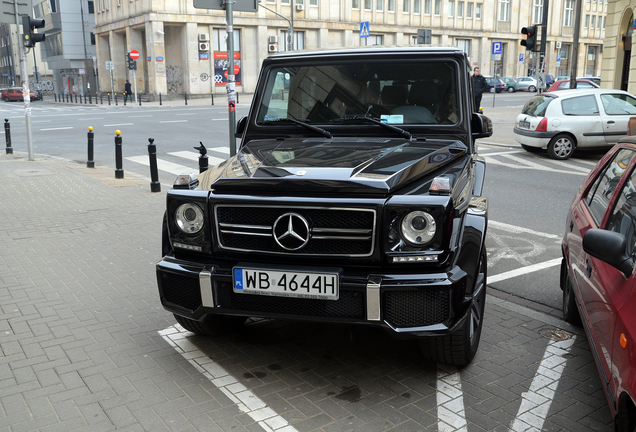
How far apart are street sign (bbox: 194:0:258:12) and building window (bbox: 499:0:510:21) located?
214ft

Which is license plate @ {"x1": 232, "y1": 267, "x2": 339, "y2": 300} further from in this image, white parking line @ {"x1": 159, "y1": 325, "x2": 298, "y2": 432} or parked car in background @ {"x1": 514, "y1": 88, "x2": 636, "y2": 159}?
parked car in background @ {"x1": 514, "y1": 88, "x2": 636, "y2": 159}

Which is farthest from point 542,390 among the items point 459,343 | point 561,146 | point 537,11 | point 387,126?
point 537,11

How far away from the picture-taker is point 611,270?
3000 mm

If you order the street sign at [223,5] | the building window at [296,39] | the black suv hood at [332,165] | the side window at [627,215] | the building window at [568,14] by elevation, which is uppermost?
the building window at [568,14]

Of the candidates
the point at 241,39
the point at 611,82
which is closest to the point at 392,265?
the point at 611,82

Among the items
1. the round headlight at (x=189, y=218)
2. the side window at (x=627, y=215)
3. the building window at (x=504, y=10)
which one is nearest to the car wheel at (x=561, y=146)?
the side window at (x=627, y=215)

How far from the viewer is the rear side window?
14.5 meters

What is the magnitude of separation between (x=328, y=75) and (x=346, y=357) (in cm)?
215

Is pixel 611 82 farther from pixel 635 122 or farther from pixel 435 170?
pixel 435 170

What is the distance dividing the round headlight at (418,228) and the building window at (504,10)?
71903 mm

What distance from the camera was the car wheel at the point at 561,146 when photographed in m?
14.2

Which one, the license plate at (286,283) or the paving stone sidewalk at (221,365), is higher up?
the license plate at (286,283)

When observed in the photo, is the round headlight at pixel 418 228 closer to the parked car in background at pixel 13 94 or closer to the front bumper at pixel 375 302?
the front bumper at pixel 375 302

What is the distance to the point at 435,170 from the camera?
391 centimetres
